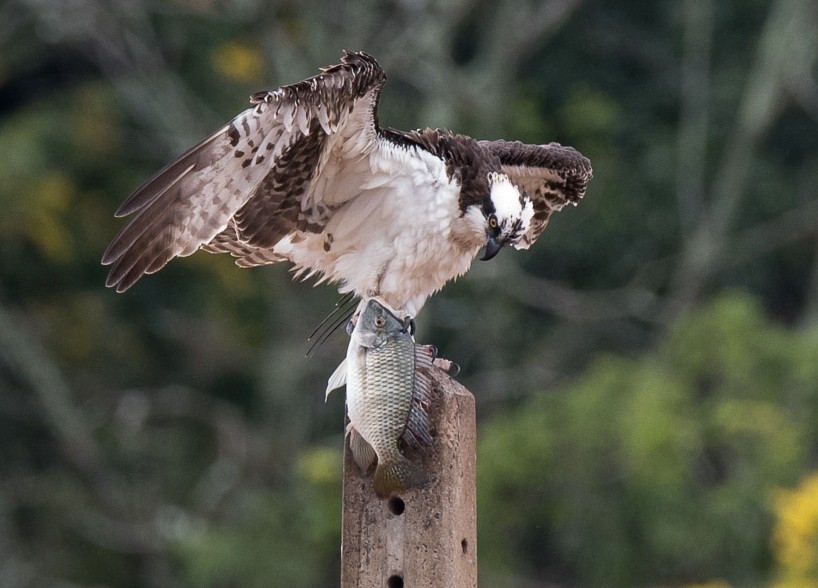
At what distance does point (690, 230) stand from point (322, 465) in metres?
6.16

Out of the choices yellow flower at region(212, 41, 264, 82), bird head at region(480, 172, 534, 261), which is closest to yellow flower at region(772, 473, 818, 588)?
bird head at region(480, 172, 534, 261)

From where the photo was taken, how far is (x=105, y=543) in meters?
18.8

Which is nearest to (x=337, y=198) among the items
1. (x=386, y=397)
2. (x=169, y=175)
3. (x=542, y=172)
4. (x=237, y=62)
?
(x=169, y=175)

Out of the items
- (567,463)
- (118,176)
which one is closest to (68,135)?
(118,176)

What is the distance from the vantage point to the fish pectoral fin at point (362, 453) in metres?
5.83

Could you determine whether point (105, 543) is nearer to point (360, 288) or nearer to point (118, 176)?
point (118, 176)

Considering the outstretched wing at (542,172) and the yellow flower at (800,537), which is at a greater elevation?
the yellow flower at (800,537)

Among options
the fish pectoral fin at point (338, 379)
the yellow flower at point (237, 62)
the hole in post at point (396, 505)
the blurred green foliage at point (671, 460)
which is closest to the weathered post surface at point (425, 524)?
the hole in post at point (396, 505)

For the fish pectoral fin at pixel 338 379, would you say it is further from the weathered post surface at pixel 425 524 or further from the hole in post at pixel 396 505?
the hole in post at pixel 396 505

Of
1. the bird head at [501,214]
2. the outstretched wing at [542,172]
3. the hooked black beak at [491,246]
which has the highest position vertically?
the outstretched wing at [542,172]

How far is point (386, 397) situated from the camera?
5.82m

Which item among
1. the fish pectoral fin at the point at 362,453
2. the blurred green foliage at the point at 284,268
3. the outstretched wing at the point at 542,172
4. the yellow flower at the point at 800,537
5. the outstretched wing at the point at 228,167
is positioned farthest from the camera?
the blurred green foliage at the point at 284,268

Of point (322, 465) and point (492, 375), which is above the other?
point (492, 375)

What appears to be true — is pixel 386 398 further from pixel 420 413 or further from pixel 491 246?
pixel 491 246
